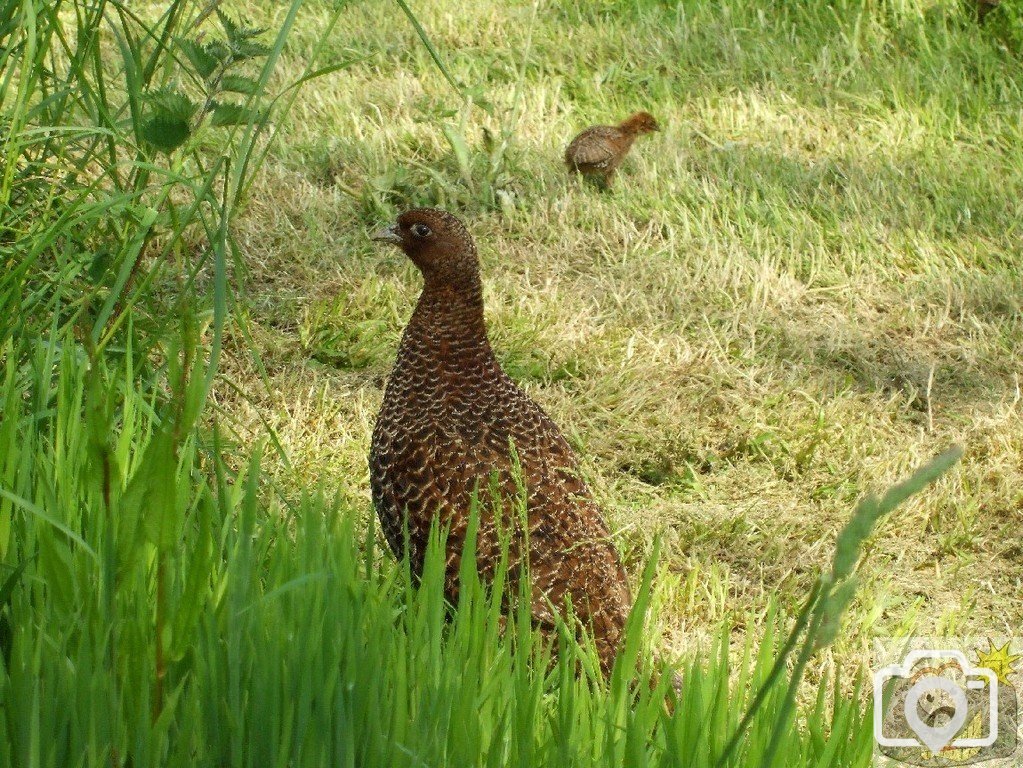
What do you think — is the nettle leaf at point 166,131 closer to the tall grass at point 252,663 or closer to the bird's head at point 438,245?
the tall grass at point 252,663

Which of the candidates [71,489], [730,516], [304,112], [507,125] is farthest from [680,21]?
[71,489]

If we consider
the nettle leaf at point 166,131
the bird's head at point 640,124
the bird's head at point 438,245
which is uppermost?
the bird's head at point 640,124

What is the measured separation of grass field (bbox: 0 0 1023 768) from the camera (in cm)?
183

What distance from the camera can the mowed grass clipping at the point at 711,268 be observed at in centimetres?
412

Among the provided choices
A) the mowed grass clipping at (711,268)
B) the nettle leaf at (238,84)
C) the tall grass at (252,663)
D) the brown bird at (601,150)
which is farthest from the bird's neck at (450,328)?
the brown bird at (601,150)

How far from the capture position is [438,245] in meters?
3.69

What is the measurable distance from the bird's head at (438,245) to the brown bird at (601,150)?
6.18ft

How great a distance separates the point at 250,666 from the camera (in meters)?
1.87

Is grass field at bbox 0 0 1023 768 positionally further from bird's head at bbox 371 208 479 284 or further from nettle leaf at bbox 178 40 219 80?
bird's head at bbox 371 208 479 284

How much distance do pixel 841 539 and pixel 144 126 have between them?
7.31ft

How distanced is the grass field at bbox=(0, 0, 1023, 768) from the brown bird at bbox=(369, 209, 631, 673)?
0.19 m

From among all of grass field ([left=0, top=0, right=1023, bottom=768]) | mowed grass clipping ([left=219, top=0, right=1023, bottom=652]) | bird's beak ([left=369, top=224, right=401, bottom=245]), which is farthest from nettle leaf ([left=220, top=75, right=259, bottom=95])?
bird's beak ([left=369, top=224, right=401, bottom=245])

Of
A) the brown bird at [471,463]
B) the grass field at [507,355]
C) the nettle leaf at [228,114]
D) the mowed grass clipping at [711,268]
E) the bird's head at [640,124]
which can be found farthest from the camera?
the bird's head at [640,124]

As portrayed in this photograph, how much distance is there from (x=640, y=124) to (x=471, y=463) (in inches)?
119
